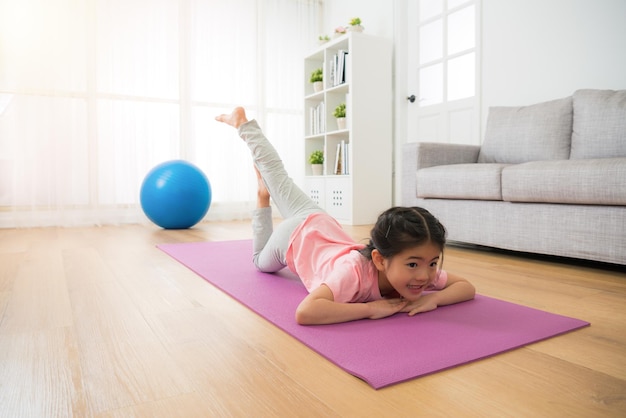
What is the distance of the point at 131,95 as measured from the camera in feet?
13.3

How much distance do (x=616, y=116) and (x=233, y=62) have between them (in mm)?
3485

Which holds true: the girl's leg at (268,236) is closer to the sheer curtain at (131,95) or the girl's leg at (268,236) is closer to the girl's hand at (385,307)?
the girl's hand at (385,307)

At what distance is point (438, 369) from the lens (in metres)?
0.90

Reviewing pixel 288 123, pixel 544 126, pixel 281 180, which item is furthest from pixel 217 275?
pixel 288 123

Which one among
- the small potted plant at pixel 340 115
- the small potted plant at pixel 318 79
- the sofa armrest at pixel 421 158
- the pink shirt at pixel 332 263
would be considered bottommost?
the pink shirt at pixel 332 263

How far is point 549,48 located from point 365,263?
253cm

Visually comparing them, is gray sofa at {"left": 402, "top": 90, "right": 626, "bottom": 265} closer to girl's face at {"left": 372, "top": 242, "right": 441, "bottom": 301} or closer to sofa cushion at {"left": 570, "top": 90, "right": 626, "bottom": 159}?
sofa cushion at {"left": 570, "top": 90, "right": 626, "bottom": 159}

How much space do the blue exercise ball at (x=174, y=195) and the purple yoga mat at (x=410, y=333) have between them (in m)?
1.98

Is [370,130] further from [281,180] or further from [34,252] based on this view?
[34,252]

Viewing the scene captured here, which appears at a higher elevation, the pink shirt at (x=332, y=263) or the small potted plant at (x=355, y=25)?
the small potted plant at (x=355, y=25)

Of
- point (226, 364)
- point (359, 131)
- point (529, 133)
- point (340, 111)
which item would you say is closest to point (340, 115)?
point (340, 111)

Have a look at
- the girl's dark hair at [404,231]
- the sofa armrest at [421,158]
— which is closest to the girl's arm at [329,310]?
the girl's dark hair at [404,231]

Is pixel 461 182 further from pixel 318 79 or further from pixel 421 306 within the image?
pixel 318 79

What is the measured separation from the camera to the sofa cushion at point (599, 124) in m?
2.24
